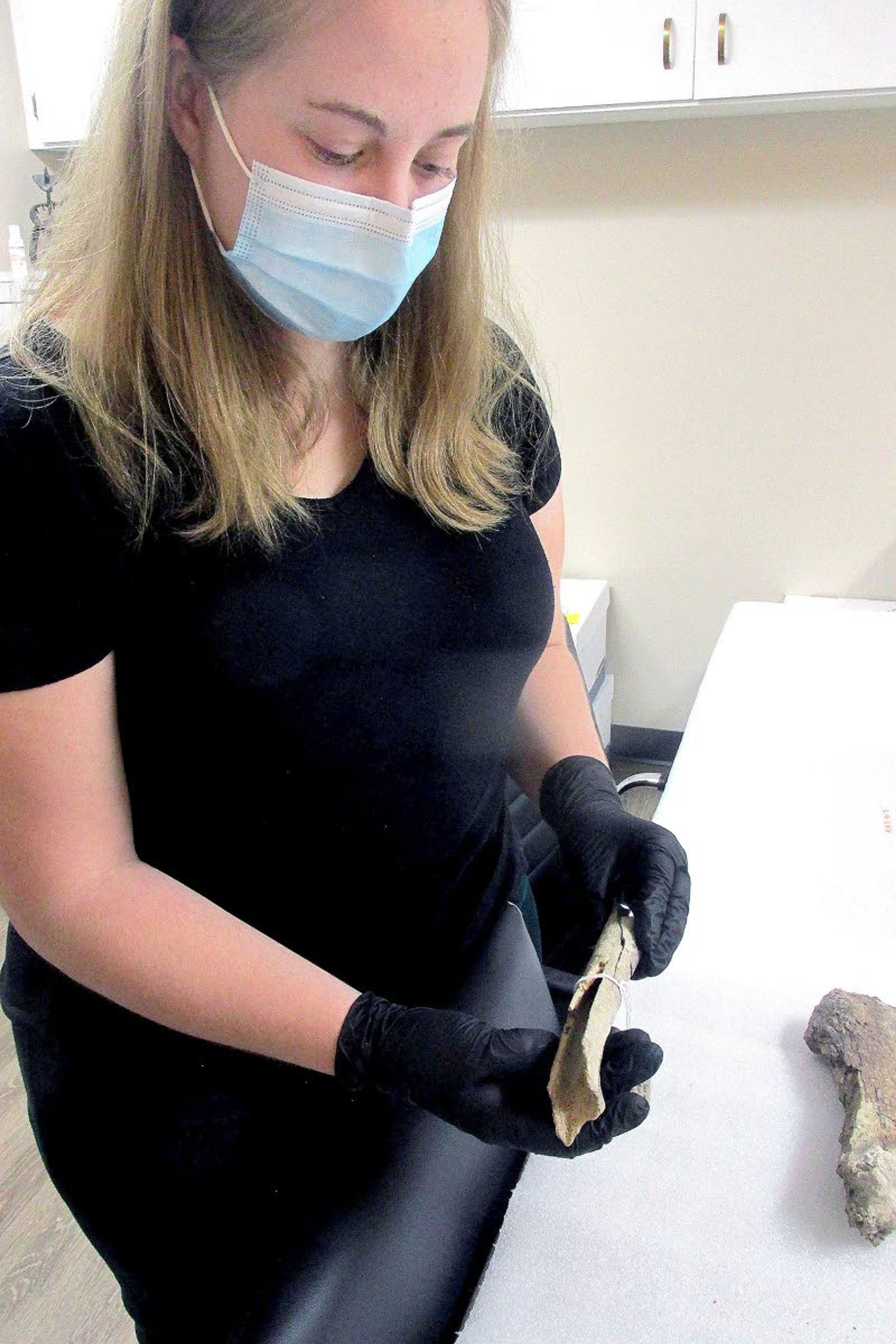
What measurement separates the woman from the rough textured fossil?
0.20 m

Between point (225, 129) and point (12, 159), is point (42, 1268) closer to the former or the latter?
point (225, 129)

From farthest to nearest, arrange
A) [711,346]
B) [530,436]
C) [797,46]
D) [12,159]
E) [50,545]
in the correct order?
[12,159] → [711,346] → [797,46] → [530,436] → [50,545]

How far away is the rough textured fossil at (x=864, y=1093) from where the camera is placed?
0.81m

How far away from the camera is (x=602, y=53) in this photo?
2.12 m

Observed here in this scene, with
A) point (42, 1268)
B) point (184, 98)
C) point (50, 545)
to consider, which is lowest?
point (42, 1268)

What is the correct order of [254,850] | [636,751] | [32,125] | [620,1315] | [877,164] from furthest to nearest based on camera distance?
[636,751] → [32,125] → [877,164] → [254,850] → [620,1315]

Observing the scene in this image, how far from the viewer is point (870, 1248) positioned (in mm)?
804

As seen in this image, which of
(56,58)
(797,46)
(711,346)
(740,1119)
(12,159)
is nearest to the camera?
(740,1119)

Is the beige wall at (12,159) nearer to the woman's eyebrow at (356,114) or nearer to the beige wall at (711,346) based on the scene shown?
the beige wall at (711,346)

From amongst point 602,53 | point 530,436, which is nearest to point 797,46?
point 602,53

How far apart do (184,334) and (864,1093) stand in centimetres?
87

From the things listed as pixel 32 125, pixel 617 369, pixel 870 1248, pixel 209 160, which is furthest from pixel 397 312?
pixel 32 125

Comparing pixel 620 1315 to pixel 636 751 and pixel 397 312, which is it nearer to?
pixel 397 312

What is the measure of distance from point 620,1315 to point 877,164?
7.75 feet
